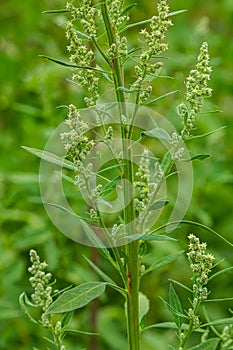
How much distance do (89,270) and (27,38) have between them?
1.38 meters

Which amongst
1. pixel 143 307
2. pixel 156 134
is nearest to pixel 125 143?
pixel 156 134

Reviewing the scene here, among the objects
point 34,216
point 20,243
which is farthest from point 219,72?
point 20,243

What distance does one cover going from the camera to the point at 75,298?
918 millimetres

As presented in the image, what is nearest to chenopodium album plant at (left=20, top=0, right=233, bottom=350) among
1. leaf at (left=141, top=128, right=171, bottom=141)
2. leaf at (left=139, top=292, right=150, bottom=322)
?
leaf at (left=141, top=128, right=171, bottom=141)

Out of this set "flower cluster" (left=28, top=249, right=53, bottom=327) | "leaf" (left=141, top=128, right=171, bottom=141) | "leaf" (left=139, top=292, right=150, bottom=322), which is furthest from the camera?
"leaf" (left=139, top=292, right=150, bottom=322)

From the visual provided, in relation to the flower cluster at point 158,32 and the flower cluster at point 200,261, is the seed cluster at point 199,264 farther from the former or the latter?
the flower cluster at point 158,32

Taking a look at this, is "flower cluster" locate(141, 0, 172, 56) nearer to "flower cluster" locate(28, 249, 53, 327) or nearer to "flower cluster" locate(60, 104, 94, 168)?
"flower cluster" locate(60, 104, 94, 168)

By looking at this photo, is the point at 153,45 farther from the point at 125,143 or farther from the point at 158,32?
the point at 125,143

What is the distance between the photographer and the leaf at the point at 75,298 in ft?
2.96

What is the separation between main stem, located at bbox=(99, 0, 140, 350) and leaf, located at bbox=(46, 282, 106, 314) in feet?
0.18

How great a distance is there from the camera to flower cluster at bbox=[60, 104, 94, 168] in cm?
89

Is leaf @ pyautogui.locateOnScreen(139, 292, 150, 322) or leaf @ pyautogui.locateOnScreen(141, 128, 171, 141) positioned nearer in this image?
leaf @ pyautogui.locateOnScreen(141, 128, 171, 141)

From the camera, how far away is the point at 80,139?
896mm

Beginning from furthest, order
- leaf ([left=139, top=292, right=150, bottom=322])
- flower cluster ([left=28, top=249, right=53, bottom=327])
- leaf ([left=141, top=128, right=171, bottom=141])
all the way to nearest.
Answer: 1. leaf ([left=139, top=292, right=150, bottom=322])
2. flower cluster ([left=28, top=249, right=53, bottom=327])
3. leaf ([left=141, top=128, right=171, bottom=141])
